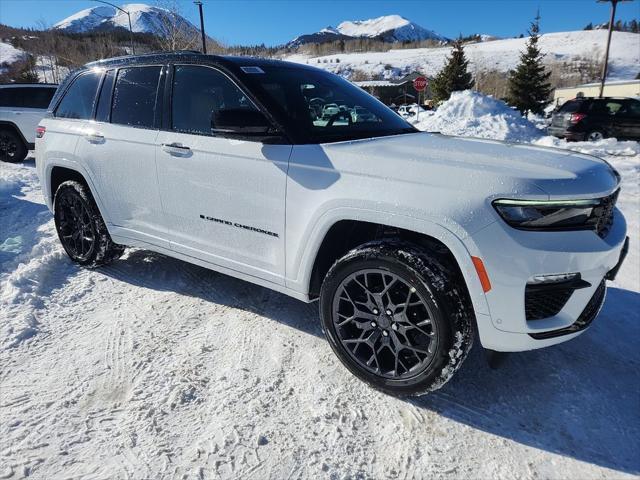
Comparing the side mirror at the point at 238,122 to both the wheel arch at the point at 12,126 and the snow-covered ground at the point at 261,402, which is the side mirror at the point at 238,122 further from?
the wheel arch at the point at 12,126

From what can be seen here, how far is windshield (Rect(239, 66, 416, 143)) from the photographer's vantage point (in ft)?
8.55

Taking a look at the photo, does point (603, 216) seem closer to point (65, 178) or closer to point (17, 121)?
point (65, 178)

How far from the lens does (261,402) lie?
2.26 m

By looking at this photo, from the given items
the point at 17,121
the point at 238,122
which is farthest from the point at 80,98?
the point at 17,121

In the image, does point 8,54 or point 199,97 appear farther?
point 8,54

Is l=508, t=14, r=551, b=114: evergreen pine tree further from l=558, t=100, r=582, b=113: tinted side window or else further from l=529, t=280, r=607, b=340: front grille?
l=529, t=280, r=607, b=340: front grille

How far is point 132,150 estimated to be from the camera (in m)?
3.21

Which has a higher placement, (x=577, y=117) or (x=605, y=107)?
(x=605, y=107)

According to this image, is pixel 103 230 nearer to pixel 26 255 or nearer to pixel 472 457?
pixel 26 255

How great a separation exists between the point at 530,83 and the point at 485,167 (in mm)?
32247

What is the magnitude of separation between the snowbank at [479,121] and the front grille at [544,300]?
13117 millimetres

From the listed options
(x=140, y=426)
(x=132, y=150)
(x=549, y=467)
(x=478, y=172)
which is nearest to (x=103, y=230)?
(x=132, y=150)

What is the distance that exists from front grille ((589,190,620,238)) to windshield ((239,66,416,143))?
4.47 feet

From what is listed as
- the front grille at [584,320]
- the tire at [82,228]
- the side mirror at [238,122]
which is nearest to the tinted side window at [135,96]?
the tire at [82,228]
